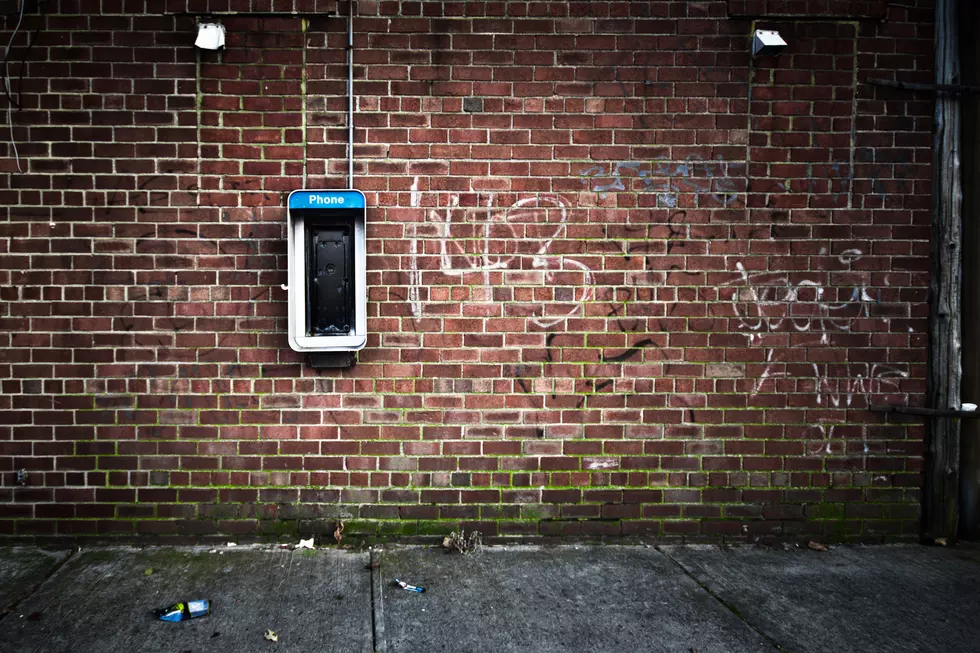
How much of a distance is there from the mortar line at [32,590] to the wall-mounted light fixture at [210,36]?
3.06 meters

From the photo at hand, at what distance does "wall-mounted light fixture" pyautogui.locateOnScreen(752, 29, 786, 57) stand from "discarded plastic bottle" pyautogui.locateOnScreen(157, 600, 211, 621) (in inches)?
170

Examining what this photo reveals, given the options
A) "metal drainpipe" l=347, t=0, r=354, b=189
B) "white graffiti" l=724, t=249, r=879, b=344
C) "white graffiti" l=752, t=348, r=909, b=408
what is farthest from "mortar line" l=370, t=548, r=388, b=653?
"white graffiti" l=724, t=249, r=879, b=344

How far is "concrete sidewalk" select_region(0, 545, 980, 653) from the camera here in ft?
8.81

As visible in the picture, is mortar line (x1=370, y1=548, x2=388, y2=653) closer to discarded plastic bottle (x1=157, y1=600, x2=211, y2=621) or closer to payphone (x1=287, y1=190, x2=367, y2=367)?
discarded plastic bottle (x1=157, y1=600, x2=211, y2=621)

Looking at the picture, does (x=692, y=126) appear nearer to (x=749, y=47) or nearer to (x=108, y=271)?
(x=749, y=47)

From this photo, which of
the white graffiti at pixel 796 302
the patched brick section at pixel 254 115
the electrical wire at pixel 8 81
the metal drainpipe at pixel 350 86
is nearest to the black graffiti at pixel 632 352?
the white graffiti at pixel 796 302

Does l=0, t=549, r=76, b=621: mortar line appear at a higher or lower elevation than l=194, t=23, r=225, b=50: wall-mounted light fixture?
lower

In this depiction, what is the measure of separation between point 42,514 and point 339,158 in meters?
2.79

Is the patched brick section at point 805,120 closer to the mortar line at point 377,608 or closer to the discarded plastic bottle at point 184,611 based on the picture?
the mortar line at point 377,608

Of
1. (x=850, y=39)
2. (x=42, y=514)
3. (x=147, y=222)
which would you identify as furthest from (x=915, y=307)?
(x=42, y=514)

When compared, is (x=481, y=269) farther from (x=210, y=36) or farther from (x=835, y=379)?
(x=835, y=379)

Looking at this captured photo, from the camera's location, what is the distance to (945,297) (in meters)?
3.76

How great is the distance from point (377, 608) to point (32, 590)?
181 cm

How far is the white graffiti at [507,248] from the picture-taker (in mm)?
3643
